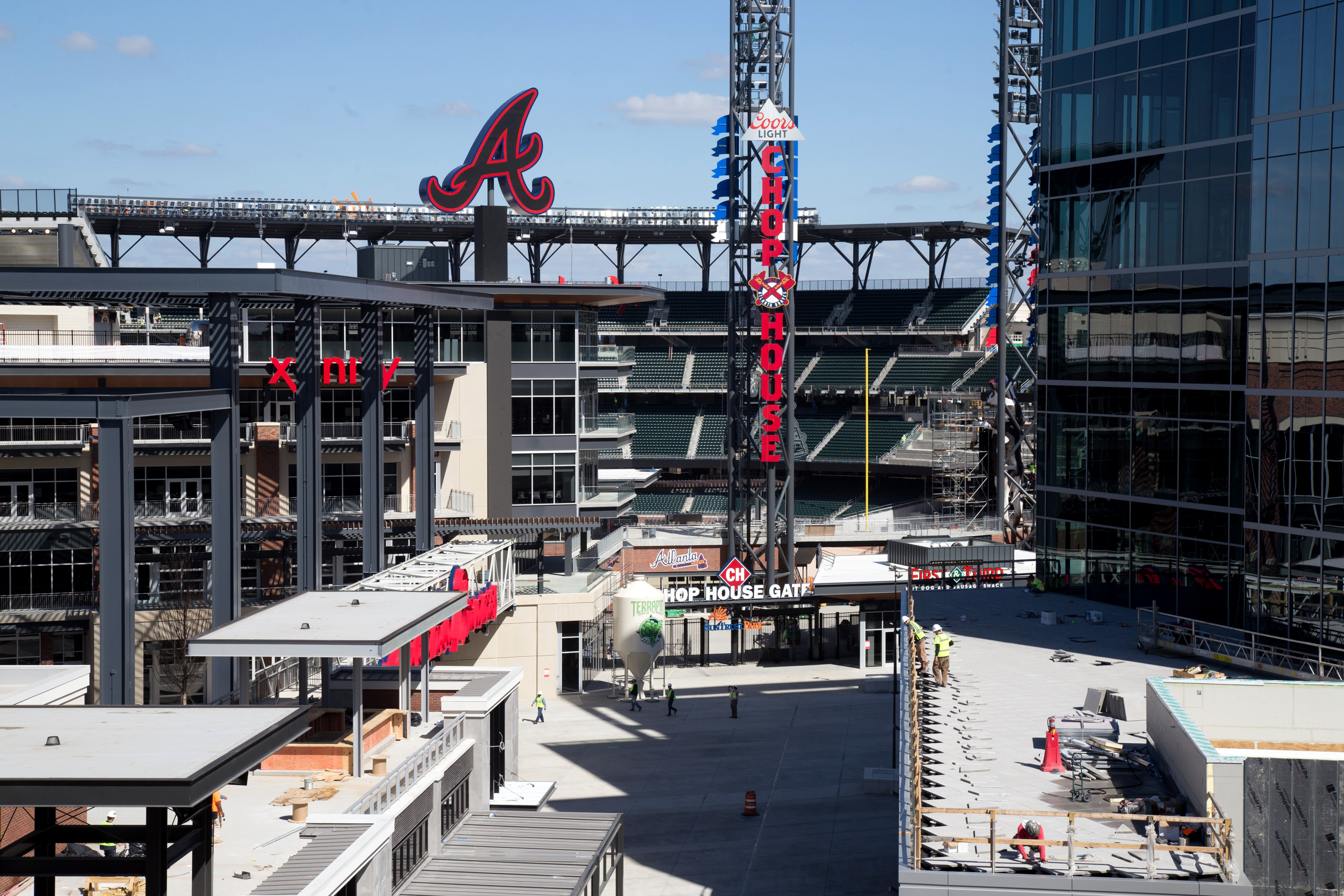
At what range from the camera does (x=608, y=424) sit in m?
62.3

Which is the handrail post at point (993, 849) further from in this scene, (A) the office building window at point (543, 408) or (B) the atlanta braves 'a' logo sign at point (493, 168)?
(B) the atlanta braves 'a' logo sign at point (493, 168)

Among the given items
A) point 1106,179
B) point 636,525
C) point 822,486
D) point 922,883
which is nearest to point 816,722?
point 1106,179

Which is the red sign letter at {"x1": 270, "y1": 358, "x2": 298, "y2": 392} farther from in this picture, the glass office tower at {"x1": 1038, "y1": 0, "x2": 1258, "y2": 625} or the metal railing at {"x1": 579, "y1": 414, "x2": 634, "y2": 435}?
the glass office tower at {"x1": 1038, "y1": 0, "x2": 1258, "y2": 625}

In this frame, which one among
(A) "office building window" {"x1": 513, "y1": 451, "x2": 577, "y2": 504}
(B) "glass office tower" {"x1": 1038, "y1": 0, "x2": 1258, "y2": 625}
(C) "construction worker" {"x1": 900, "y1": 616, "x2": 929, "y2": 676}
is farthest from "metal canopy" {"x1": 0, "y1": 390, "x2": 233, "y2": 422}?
(A) "office building window" {"x1": 513, "y1": 451, "x2": 577, "y2": 504}

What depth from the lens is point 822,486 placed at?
100562mm

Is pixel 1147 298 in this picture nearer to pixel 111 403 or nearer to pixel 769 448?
pixel 769 448

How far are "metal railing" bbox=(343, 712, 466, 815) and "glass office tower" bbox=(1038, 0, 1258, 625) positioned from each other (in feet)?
64.8

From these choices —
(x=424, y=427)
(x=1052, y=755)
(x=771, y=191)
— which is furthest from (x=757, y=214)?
(x=1052, y=755)

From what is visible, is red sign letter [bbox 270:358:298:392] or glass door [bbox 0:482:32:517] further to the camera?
glass door [bbox 0:482:32:517]

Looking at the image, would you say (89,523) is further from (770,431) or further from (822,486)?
(822,486)

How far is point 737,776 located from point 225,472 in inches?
784

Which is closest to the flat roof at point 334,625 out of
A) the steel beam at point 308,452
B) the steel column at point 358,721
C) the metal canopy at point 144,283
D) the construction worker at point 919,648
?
the steel column at point 358,721

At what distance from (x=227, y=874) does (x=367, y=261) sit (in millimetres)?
46379

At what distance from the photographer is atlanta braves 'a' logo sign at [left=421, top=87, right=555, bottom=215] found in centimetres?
6106
